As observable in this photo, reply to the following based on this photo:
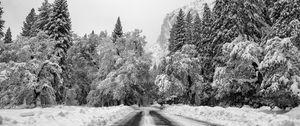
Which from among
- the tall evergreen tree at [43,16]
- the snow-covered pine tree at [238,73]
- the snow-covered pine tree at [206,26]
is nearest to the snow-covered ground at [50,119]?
the snow-covered pine tree at [238,73]

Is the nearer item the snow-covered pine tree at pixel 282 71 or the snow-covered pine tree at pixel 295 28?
the snow-covered pine tree at pixel 282 71

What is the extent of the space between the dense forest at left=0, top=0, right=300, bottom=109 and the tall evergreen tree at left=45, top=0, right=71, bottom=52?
126 mm

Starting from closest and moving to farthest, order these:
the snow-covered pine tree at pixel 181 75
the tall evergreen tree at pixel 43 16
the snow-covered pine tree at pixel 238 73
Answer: the snow-covered pine tree at pixel 238 73, the snow-covered pine tree at pixel 181 75, the tall evergreen tree at pixel 43 16

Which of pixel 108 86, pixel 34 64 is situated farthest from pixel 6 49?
pixel 108 86

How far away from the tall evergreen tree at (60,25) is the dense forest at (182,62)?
126mm

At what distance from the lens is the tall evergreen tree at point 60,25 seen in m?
36.4

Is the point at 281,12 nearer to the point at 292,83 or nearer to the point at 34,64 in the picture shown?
the point at 292,83

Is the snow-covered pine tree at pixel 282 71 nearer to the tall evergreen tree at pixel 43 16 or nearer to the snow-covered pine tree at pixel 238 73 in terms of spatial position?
the snow-covered pine tree at pixel 238 73

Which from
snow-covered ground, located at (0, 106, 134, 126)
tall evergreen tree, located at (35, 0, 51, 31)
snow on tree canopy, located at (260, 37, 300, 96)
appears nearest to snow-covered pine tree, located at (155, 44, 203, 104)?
snow on tree canopy, located at (260, 37, 300, 96)

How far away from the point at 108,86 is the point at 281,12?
24.4 metres

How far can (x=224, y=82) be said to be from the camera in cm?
2691

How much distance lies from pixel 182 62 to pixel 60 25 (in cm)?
1692

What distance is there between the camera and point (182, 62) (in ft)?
120

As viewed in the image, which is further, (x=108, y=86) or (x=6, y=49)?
(x=108, y=86)
